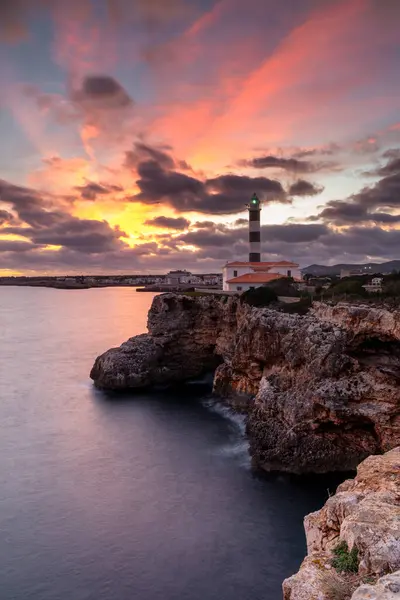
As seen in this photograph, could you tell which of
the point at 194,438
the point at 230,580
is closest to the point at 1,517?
the point at 230,580

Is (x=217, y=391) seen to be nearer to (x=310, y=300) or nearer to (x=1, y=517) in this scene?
(x=310, y=300)

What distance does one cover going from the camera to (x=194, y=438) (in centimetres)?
2805

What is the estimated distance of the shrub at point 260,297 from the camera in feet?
122

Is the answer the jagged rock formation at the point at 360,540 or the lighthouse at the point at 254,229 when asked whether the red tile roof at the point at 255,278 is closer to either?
the lighthouse at the point at 254,229

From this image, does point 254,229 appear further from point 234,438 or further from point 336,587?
point 336,587

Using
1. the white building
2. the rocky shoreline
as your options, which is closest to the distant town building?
the rocky shoreline

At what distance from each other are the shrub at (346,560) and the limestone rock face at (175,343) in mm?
34473

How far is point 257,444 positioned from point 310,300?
12.2 m

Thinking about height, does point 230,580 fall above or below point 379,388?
below

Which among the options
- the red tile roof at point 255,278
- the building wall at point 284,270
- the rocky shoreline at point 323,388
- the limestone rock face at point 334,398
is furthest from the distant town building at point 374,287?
the building wall at point 284,270

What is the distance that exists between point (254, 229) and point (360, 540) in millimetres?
66823

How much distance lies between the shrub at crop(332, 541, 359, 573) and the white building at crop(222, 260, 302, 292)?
159 ft

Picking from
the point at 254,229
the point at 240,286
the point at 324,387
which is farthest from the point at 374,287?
the point at 254,229

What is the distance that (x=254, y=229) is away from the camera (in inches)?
2800
